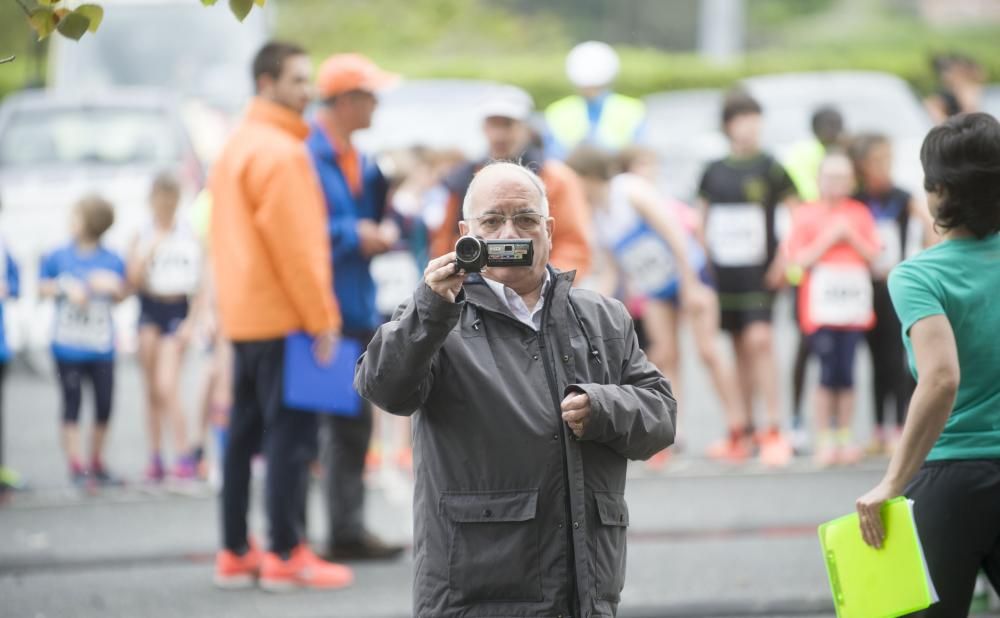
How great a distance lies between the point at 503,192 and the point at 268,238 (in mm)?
2908

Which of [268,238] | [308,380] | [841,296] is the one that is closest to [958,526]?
[308,380]

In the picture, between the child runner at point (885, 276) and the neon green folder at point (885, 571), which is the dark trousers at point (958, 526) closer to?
the neon green folder at point (885, 571)

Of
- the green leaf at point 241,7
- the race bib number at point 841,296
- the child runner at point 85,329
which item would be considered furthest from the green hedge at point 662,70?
the green leaf at point 241,7

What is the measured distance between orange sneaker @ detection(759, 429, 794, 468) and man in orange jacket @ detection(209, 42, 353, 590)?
3523 mm

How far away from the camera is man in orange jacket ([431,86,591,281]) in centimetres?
788

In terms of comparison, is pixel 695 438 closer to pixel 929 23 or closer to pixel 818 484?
pixel 818 484

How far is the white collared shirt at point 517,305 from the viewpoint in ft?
13.1

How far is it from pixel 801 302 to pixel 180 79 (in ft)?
39.0

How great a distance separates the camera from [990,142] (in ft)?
13.6

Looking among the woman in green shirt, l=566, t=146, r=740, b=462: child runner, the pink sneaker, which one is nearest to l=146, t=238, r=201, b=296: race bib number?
l=566, t=146, r=740, b=462: child runner

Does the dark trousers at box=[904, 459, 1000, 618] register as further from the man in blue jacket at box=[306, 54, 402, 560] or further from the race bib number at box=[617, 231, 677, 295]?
the race bib number at box=[617, 231, 677, 295]

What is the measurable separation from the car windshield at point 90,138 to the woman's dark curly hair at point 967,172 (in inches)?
457

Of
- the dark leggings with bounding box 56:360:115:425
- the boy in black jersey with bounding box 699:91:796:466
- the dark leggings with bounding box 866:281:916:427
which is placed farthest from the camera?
the boy in black jersey with bounding box 699:91:796:466

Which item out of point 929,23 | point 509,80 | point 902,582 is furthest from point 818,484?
point 929,23
